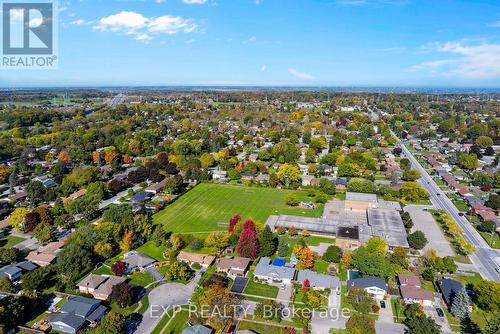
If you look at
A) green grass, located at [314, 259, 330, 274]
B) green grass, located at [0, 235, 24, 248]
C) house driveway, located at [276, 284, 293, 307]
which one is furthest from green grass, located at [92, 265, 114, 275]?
green grass, located at [314, 259, 330, 274]

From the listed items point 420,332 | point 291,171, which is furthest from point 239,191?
point 420,332

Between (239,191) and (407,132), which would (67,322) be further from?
(407,132)

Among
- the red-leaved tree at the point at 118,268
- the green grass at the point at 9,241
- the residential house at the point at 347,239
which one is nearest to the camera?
the red-leaved tree at the point at 118,268

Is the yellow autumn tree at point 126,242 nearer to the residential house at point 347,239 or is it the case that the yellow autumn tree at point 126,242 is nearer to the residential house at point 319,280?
the residential house at point 319,280

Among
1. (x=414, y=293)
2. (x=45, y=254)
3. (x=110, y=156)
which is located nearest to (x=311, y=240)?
(x=414, y=293)

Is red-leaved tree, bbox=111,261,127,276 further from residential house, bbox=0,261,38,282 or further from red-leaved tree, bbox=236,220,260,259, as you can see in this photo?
red-leaved tree, bbox=236,220,260,259

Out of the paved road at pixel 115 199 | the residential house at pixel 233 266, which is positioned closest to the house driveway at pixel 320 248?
the residential house at pixel 233 266

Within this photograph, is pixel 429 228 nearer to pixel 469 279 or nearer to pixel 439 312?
pixel 469 279
